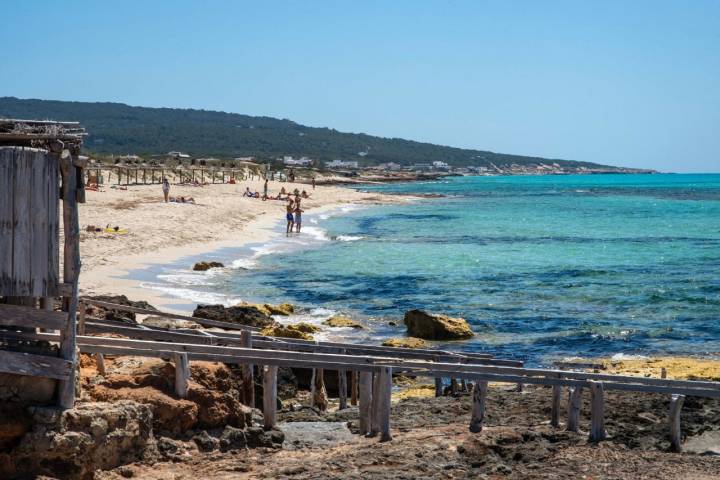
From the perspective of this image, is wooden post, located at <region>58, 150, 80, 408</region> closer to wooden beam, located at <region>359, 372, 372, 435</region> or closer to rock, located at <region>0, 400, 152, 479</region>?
rock, located at <region>0, 400, 152, 479</region>

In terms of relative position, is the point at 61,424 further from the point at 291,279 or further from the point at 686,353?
the point at 291,279

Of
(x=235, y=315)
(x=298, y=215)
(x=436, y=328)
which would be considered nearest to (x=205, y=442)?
(x=235, y=315)

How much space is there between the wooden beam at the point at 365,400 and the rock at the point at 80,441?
94.7 inches

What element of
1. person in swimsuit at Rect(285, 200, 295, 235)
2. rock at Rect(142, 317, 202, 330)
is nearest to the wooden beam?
rock at Rect(142, 317, 202, 330)

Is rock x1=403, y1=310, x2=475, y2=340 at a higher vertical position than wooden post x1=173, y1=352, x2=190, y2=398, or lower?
lower

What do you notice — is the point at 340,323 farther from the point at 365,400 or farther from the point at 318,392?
the point at 365,400

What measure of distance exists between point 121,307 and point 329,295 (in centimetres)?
1111

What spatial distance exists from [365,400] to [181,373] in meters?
2.02

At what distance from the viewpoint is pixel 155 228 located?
32.7 m

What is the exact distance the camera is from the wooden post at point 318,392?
11.8 m

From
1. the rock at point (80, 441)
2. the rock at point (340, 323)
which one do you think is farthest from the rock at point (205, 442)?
the rock at point (340, 323)

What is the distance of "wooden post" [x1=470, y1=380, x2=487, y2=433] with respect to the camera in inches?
387

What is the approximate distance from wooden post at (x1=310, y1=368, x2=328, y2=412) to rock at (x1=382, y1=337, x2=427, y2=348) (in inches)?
185

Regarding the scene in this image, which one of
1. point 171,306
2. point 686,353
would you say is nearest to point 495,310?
point 686,353
